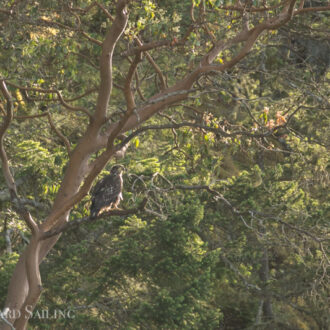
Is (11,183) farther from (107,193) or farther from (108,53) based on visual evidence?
(108,53)

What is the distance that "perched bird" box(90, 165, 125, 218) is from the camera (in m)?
7.23

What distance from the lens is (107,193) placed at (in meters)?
7.42

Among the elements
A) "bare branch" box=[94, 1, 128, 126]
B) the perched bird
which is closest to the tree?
"bare branch" box=[94, 1, 128, 126]

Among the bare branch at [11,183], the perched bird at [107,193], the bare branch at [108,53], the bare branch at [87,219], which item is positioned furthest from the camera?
the perched bird at [107,193]

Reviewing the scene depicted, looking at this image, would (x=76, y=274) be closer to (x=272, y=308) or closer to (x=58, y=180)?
(x=58, y=180)

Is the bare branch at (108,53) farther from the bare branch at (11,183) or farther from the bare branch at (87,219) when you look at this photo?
the bare branch at (87,219)

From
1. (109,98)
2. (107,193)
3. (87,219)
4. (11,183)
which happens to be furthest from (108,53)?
(87,219)

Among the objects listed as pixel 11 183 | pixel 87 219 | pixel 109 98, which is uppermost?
pixel 109 98

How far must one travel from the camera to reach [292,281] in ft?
35.8

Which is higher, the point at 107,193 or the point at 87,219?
the point at 107,193

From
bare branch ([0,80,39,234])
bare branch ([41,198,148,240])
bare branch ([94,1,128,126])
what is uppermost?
bare branch ([94,1,128,126])

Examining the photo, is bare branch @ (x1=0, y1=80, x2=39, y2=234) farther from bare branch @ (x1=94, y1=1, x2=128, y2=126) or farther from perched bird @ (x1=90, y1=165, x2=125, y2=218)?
bare branch @ (x1=94, y1=1, x2=128, y2=126)

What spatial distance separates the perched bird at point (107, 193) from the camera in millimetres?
7227

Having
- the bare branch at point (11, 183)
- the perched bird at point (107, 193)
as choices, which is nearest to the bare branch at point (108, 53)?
→ the perched bird at point (107, 193)
